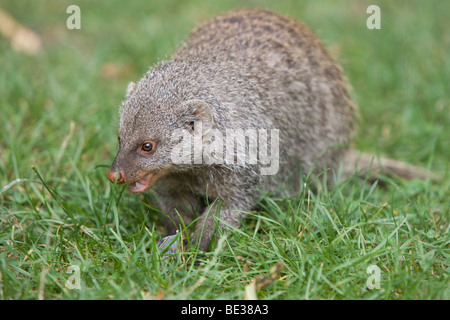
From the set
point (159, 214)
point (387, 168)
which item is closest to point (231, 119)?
point (159, 214)

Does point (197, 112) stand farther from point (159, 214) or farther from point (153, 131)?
point (159, 214)

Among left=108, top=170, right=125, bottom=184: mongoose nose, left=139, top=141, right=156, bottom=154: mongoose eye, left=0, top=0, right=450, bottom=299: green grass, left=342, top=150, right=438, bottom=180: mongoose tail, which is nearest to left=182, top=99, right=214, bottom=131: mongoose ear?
left=139, top=141, right=156, bottom=154: mongoose eye

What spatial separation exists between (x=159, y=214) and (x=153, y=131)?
932 mm

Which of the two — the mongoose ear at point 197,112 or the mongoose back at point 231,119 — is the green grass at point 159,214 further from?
the mongoose ear at point 197,112

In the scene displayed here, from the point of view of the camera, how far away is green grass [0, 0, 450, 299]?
3361 mm

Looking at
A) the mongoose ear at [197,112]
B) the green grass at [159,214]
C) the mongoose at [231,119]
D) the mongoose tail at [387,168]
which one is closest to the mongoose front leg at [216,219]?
the mongoose at [231,119]

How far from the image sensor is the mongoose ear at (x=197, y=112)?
3713mm

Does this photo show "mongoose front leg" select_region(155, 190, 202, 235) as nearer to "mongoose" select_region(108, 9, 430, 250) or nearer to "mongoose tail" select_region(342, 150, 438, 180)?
"mongoose" select_region(108, 9, 430, 250)

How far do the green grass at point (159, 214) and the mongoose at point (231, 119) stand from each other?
0.28 meters

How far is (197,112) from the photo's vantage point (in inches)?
148

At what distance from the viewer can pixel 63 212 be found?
4.13 meters

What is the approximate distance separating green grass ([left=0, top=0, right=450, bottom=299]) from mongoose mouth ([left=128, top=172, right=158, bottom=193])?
0.16 m
